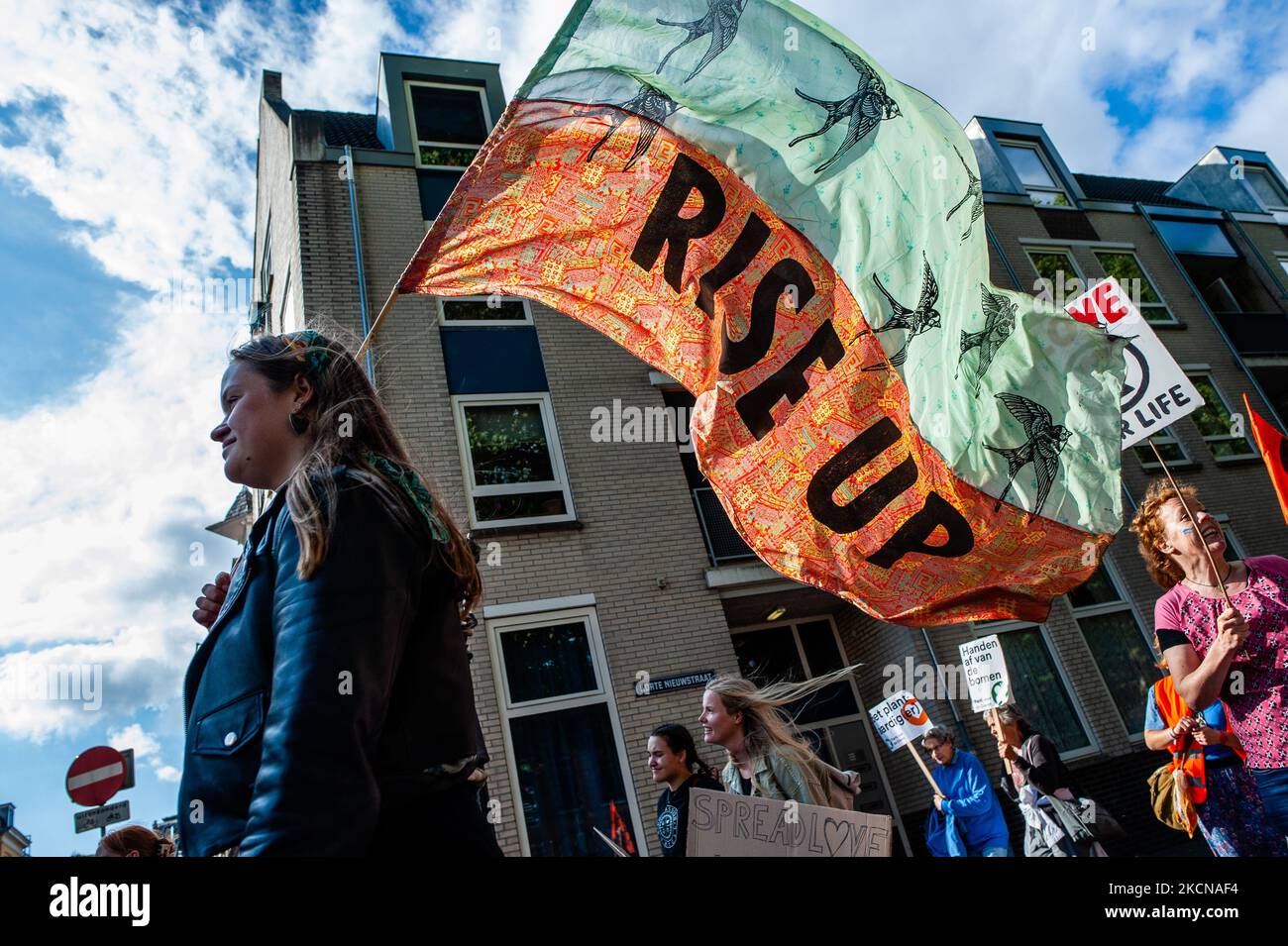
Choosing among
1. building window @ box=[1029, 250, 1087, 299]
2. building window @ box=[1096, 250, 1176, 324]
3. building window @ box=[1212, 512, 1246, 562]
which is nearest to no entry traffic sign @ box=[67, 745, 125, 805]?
building window @ box=[1212, 512, 1246, 562]

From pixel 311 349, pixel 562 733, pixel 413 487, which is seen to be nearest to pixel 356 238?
pixel 562 733

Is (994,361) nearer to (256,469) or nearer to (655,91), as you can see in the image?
(655,91)

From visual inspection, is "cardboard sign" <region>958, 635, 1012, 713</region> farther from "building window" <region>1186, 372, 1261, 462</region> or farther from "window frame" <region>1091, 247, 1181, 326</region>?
"window frame" <region>1091, 247, 1181, 326</region>

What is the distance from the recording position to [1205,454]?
17.9m

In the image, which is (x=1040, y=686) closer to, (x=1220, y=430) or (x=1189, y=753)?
(x=1220, y=430)

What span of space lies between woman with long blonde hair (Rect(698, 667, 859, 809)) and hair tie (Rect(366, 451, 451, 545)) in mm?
3509

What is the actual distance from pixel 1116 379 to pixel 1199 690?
1.42 metres

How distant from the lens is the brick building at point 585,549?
11.0 meters

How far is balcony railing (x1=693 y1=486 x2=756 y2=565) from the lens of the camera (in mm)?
12922

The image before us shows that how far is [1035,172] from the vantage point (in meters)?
22.2

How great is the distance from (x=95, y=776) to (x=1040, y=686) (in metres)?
13.6
